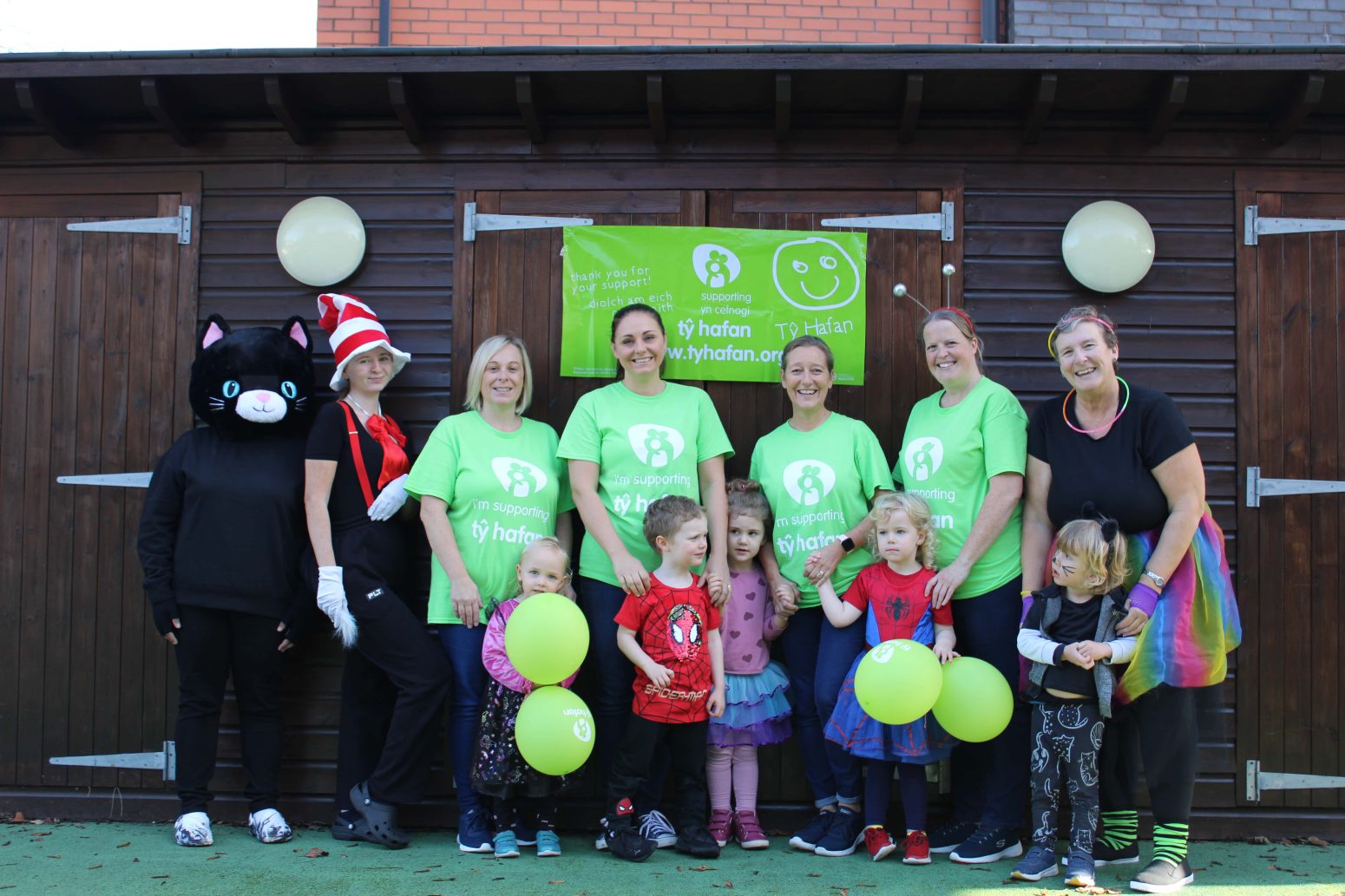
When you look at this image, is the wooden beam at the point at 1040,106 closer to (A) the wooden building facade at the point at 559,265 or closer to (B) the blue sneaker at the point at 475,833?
(A) the wooden building facade at the point at 559,265

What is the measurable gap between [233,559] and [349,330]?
982 millimetres

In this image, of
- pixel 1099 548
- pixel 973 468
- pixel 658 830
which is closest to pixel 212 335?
pixel 658 830

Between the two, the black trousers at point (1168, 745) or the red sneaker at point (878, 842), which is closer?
the black trousers at point (1168, 745)

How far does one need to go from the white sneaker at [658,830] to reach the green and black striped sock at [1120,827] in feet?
4.99

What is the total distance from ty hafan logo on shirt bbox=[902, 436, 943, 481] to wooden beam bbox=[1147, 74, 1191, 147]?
171cm

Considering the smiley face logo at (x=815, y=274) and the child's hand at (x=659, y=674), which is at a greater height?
the smiley face logo at (x=815, y=274)

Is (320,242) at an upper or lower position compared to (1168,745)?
upper

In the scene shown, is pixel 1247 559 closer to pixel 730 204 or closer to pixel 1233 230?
pixel 1233 230

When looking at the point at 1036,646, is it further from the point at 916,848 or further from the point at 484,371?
the point at 484,371

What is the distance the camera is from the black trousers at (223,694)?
3.91 metres

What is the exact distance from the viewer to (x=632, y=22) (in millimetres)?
5941

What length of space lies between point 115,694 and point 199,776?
0.74m

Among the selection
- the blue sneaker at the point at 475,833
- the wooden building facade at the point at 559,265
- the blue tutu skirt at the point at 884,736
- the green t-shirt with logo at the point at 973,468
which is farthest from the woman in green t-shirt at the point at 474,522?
the green t-shirt with logo at the point at 973,468

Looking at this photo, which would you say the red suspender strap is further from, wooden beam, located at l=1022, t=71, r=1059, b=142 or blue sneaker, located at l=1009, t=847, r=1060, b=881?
wooden beam, located at l=1022, t=71, r=1059, b=142
